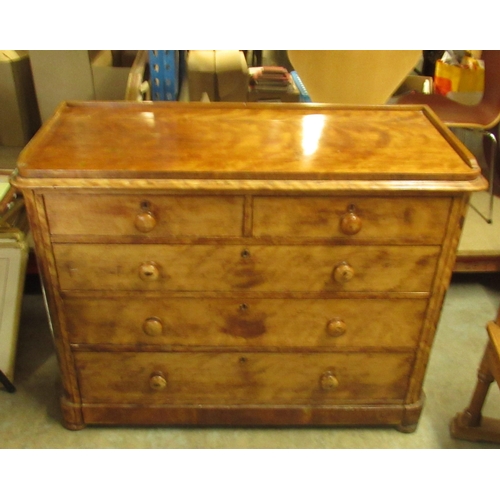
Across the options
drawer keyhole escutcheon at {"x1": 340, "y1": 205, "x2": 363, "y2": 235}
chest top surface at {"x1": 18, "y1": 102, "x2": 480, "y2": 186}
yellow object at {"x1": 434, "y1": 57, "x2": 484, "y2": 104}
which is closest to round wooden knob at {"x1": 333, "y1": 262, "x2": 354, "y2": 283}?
drawer keyhole escutcheon at {"x1": 340, "y1": 205, "x2": 363, "y2": 235}

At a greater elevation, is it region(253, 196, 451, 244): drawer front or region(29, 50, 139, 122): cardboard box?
region(29, 50, 139, 122): cardboard box

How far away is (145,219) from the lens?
128cm

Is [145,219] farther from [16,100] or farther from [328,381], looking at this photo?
[16,100]

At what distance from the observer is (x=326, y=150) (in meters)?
1.37

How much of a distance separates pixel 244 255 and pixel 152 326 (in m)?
0.33

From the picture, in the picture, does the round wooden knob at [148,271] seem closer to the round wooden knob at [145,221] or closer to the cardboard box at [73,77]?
the round wooden knob at [145,221]

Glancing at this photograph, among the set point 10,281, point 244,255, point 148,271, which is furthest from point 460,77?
point 10,281

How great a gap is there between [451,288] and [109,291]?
1604 millimetres

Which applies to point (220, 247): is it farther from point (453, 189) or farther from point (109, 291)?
point (453, 189)

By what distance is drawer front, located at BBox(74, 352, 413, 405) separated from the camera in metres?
1.56

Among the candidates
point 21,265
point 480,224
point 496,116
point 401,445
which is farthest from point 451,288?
point 21,265

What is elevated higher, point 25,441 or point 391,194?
point 391,194

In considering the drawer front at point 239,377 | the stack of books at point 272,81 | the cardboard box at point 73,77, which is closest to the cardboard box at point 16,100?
the cardboard box at point 73,77

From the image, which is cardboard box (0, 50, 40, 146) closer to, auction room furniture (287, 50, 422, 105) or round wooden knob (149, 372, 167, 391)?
auction room furniture (287, 50, 422, 105)
